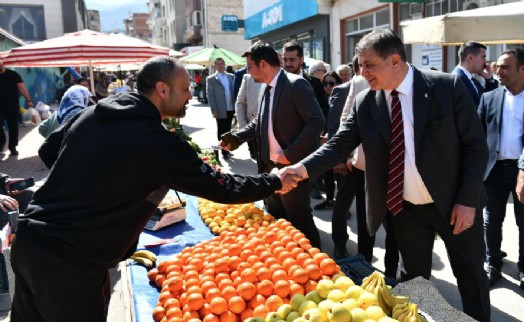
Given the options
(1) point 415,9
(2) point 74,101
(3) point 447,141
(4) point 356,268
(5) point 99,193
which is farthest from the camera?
(1) point 415,9

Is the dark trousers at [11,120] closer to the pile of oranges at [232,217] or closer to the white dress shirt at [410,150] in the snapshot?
the pile of oranges at [232,217]

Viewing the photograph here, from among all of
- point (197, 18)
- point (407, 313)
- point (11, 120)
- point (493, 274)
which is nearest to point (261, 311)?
point (407, 313)

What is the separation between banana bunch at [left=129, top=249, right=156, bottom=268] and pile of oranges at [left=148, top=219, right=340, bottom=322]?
0.73 feet

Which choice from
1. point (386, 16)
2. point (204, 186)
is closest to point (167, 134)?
point (204, 186)

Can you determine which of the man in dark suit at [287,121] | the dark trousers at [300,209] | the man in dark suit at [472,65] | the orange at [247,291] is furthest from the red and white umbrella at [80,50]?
the orange at [247,291]

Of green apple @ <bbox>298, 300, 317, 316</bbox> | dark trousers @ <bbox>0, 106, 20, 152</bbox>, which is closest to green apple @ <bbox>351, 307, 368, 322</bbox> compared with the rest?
green apple @ <bbox>298, 300, 317, 316</bbox>

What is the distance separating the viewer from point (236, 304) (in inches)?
106

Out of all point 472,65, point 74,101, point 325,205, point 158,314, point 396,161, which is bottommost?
point 325,205

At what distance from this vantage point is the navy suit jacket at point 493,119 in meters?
4.06

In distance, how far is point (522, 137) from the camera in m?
3.99

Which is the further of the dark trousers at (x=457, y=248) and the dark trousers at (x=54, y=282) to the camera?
the dark trousers at (x=457, y=248)

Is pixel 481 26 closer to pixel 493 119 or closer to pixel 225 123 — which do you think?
pixel 493 119

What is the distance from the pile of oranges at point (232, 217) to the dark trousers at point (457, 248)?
1.51 metres

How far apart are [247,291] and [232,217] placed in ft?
5.68
